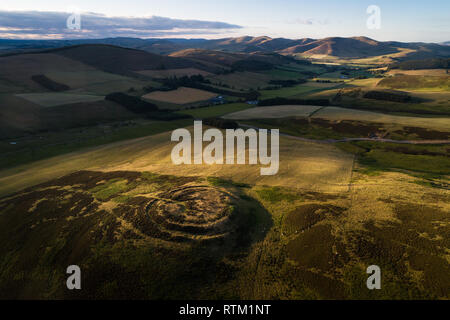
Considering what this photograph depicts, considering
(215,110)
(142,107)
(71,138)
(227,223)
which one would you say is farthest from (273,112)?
(227,223)

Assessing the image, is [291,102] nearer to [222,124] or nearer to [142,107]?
[222,124]

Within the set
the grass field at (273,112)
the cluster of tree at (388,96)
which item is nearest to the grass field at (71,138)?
the grass field at (273,112)

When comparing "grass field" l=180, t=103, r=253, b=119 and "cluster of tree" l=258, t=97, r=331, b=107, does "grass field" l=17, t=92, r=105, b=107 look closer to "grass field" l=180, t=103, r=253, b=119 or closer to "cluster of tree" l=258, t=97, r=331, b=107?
"grass field" l=180, t=103, r=253, b=119

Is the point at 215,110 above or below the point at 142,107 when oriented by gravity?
below

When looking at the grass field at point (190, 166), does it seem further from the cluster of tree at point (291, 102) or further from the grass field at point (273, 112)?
the cluster of tree at point (291, 102)

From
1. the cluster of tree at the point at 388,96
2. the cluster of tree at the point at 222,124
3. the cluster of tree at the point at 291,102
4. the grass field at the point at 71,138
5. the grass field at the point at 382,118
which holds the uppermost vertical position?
the cluster of tree at the point at 388,96
